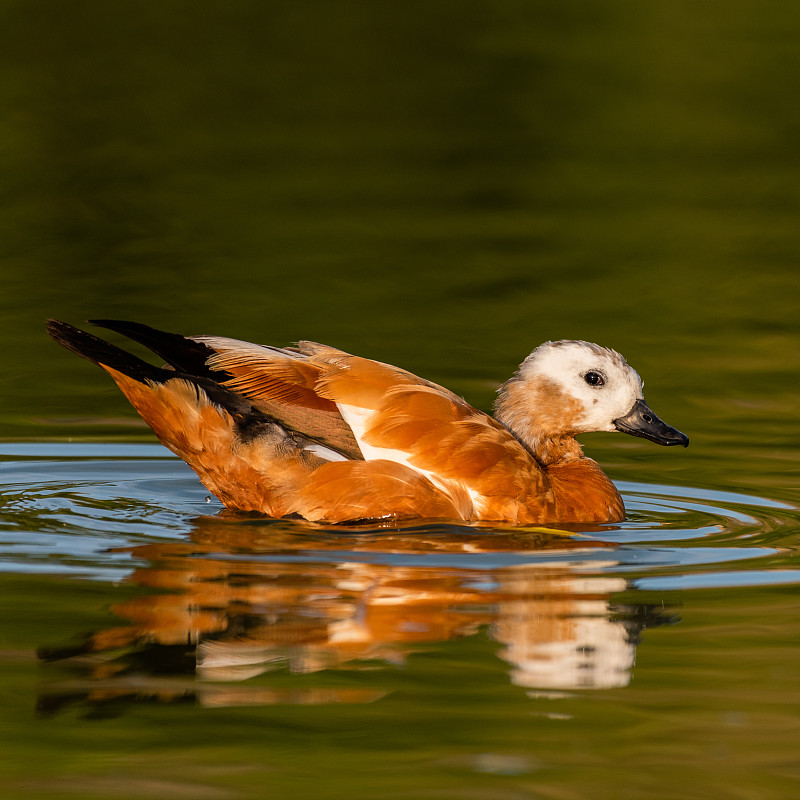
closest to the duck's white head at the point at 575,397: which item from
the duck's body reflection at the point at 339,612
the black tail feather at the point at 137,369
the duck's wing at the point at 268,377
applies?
the duck's body reflection at the point at 339,612

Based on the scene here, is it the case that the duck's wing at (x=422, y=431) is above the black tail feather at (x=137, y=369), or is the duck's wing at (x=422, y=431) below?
below

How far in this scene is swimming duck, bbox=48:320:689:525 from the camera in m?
8.08

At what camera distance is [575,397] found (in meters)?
9.05

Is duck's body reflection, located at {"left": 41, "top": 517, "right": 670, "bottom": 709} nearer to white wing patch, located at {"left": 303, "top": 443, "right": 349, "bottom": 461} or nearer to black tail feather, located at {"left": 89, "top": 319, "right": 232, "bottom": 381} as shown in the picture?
white wing patch, located at {"left": 303, "top": 443, "right": 349, "bottom": 461}

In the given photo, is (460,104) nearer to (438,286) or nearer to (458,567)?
(438,286)

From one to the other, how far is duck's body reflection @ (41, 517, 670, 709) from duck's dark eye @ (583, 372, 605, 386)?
1.35m

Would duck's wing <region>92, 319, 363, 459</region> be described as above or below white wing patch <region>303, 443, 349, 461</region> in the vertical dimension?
above

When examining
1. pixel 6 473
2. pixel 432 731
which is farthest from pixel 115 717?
pixel 6 473

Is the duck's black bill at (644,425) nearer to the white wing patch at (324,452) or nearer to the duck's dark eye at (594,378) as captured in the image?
the duck's dark eye at (594,378)

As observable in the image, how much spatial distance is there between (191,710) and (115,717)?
0.26 meters

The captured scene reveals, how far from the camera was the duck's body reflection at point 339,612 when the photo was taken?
562 centimetres

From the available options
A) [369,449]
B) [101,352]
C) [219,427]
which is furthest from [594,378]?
[101,352]

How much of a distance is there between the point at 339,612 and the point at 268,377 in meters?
2.09

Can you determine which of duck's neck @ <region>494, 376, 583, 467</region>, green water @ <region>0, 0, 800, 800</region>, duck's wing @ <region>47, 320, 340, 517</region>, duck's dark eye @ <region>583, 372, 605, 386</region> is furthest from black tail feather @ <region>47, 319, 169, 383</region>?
duck's dark eye @ <region>583, 372, 605, 386</region>
